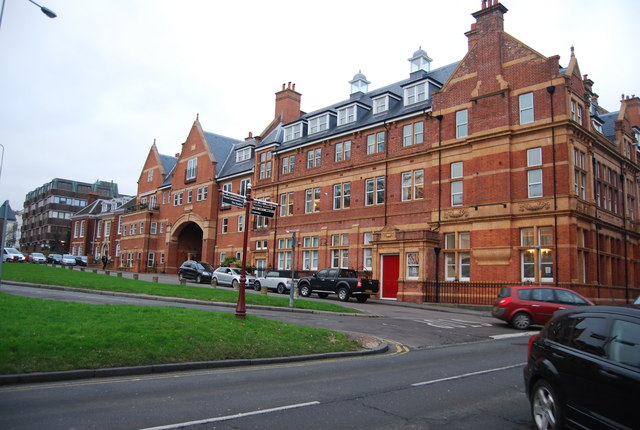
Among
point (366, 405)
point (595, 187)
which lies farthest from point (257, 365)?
point (595, 187)

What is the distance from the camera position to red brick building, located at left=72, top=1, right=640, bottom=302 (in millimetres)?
26203

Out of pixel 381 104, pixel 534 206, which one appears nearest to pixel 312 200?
pixel 381 104

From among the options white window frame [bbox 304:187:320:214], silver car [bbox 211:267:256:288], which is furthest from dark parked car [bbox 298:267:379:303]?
white window frame [bbox 304:187:320:214]

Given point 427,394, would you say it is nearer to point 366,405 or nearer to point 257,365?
point 366,405

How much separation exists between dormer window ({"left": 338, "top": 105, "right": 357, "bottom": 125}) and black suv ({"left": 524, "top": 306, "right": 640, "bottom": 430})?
34.1 m

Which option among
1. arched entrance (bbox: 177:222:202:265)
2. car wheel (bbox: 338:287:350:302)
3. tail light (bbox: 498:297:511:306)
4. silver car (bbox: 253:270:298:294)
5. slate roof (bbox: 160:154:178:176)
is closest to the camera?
tail light (bbox: 498:297:511:306)

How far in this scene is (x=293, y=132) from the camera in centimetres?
4406

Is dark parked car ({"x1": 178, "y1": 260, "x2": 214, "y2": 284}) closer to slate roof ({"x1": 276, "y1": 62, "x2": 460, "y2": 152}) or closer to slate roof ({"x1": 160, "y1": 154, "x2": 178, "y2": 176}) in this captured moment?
slate roof ({"x1": 276, "y1": 62, "x2": 460, "y2": 152})

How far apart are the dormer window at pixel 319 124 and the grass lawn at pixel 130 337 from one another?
28790 millimetres

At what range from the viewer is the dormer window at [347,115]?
38.9 m

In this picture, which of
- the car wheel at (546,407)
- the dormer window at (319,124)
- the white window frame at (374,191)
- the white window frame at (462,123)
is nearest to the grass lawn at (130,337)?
the car wheel at (546,407)

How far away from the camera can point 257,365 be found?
10578 mm

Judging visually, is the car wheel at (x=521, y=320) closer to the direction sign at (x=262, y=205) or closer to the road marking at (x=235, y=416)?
the direction sign at (x=262, y=205)

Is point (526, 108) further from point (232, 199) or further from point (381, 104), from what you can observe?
point (232, 199)
